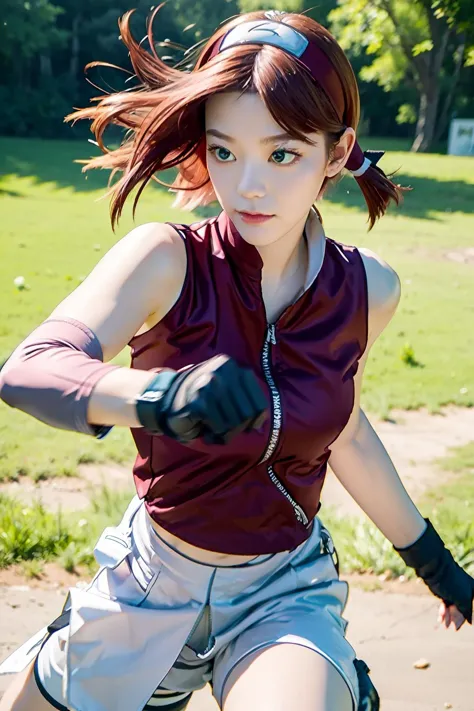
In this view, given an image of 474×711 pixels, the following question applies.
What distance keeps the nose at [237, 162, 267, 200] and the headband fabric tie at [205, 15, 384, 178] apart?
0.64 feet

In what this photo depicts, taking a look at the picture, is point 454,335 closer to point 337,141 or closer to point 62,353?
point 337,141

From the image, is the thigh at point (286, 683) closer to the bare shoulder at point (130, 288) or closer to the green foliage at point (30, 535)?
the bare shoulder at point (130, 288)

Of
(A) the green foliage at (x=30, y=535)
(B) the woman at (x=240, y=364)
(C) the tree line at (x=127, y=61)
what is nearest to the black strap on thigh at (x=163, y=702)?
(B) the woman at (x=240, y=364)

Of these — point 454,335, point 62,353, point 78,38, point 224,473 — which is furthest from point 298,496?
point 78,38

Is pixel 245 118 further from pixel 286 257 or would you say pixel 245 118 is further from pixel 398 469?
pixel 398 469

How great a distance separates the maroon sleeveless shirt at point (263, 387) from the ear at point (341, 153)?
25cm

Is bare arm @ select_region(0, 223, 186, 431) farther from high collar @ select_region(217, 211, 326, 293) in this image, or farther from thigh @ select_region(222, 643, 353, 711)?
thigh @ select_region(222, 643, 353, 711)

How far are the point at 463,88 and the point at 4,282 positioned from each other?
26061mm

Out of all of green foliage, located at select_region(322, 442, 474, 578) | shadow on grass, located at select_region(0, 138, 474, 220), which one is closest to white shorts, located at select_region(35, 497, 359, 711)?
green foliage, located at select_region(322, 442, 474, 578)

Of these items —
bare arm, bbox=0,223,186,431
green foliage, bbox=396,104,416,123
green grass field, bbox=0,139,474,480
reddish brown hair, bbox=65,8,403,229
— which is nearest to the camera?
bare arm, bbox=0,223,186,431

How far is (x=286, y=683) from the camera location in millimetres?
1494

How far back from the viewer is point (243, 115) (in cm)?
159

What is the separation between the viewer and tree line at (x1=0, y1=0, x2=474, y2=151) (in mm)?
21156

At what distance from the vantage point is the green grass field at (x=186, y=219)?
4379 mm
